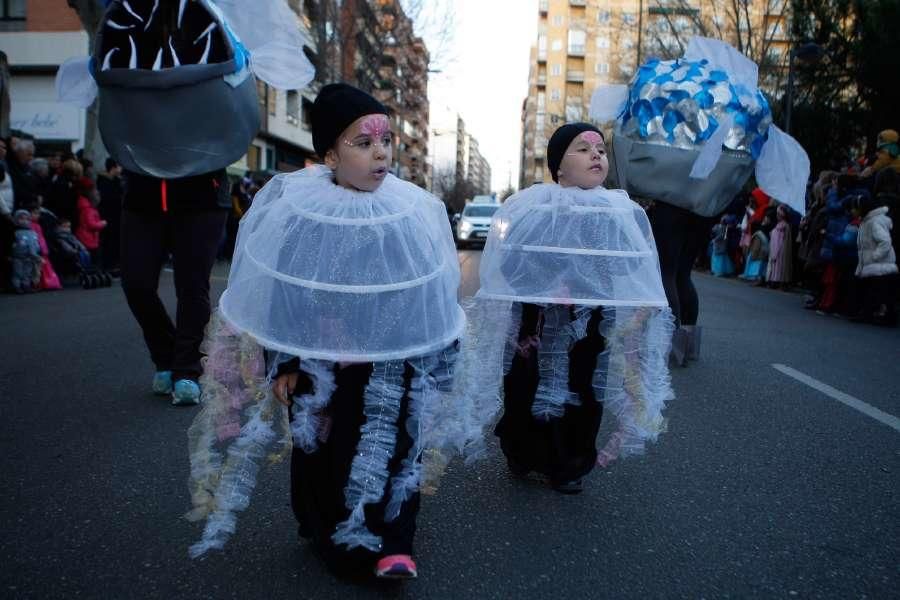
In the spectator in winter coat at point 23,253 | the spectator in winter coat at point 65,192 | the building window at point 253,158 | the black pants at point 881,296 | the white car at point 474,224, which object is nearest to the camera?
the black pants at point 881,296

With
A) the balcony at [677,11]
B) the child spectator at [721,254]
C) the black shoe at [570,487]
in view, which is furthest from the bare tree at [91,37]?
the balcony at [677,11]

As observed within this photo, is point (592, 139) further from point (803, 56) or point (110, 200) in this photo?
point (803, 56)

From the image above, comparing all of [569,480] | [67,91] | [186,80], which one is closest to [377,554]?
[569,480]

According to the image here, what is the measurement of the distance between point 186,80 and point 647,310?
7.82 feet

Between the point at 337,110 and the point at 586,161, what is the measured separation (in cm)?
108

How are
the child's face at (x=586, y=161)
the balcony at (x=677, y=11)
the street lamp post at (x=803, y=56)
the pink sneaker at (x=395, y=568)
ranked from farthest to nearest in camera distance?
the balcony at (x=677, y=11) → the street lamp post at (x=803, y=56) → the child's face at (x=586, y=161) → the pink sneaker at (x=395, y=568)

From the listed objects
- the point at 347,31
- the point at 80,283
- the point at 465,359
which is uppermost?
the point at 347,31

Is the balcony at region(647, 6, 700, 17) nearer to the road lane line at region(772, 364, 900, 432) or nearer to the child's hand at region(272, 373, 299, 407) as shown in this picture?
the road lane line at region(772, 364, 900, 432)

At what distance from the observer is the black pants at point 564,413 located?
2.85 metres

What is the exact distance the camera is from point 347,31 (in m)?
27.1

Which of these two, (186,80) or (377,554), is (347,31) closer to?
(186,80)

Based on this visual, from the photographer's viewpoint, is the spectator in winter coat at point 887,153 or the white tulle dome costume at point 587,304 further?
the spectator in winter coat at point 887,153

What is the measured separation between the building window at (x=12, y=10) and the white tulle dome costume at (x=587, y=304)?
26059 millimetres

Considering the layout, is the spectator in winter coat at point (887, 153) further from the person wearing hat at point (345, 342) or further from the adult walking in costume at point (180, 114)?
the person wearing hat at point (345, 342)
